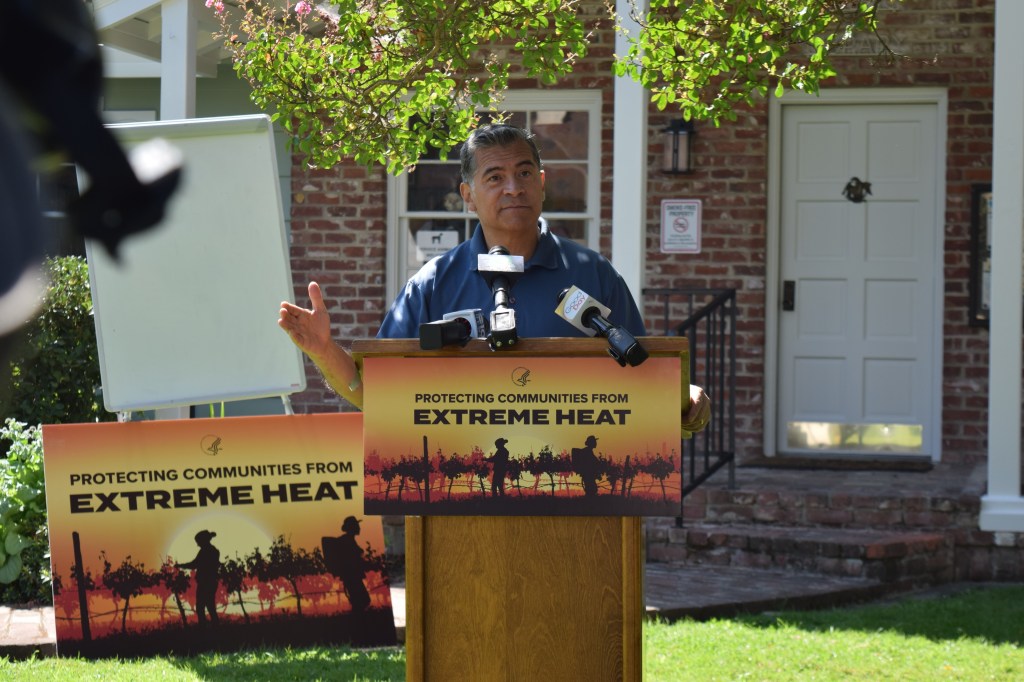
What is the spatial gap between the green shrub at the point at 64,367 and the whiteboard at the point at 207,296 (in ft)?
6.17

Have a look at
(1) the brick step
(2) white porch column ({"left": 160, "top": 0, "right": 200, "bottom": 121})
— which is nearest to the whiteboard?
(2) white porch column ({"left": 160, "top": 0, "right": 200, "bottom": 121})

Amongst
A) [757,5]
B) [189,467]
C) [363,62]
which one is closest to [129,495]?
[189,467]

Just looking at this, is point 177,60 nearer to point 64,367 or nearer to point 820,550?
point 64,367

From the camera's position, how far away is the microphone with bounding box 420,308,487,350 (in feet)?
8.04

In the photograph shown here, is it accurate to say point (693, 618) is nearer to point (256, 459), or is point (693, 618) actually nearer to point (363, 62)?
point (256, 459)

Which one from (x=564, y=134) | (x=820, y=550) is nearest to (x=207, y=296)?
(x=820, y=550)

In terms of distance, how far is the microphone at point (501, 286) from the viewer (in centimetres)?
244

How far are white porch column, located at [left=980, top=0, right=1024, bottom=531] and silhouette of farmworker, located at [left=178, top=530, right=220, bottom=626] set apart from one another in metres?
3.96

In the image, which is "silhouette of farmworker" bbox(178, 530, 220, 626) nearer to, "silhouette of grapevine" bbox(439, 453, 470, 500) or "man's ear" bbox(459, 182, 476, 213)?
"man's ear" bbox(459, 182, 476, 213)

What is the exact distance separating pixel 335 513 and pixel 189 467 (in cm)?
57

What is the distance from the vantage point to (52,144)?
0.92 metres

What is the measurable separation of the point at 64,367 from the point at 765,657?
3.88 metres

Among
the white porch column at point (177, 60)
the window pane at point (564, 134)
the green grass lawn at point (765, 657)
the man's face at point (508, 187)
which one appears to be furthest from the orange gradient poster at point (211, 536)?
the window pane at point (564, 134)

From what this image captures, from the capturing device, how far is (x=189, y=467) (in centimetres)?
474
